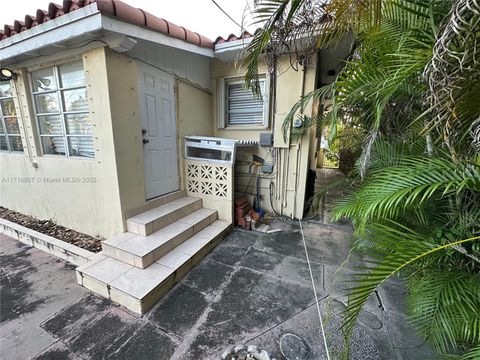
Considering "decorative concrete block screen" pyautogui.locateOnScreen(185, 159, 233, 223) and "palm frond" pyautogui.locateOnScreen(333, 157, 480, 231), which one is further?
"decorative concrete block screen" pyautogui.locateOnScreen(185, 159, 233, 223)

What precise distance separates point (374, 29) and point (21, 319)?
3.59m

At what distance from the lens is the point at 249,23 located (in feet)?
5.68

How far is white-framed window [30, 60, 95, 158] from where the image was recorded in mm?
2824

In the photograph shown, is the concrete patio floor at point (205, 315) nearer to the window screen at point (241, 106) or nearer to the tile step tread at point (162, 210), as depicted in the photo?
the tile step tread at point (162, 210)

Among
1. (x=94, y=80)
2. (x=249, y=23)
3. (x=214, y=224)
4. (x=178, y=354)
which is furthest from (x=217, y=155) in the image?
(x=178, y=354)

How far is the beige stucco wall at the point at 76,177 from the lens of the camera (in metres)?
2.55

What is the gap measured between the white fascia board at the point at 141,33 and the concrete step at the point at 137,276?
8.08ft

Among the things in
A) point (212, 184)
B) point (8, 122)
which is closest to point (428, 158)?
point (212, 184)

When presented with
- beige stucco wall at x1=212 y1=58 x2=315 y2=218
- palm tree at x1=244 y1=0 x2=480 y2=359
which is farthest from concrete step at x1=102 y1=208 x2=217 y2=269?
palm tree at x1=244 y1=0 x2=480 y2=359

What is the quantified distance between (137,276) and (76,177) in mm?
1876

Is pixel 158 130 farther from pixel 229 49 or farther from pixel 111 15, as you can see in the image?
pixel 229 49

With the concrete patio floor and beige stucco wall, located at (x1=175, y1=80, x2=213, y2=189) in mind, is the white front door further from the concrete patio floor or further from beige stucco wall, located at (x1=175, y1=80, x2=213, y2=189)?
the concrete patio floor

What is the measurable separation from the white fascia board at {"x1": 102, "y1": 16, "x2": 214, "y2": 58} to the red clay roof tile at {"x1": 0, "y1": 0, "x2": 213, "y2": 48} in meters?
0.04

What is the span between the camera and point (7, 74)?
3176 millimetres
